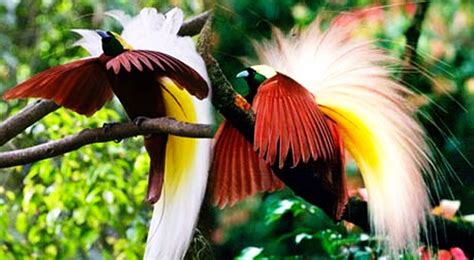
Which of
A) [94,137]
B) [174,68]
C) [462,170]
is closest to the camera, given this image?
[462,170]

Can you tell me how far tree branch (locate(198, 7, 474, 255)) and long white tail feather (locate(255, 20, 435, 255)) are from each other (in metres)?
0.01

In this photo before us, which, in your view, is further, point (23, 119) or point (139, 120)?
point (23, 119)

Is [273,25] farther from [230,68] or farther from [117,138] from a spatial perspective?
[117,138]

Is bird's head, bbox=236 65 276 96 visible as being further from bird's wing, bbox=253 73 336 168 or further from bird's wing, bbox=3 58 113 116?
bird's wing, bbox=3 58 113 116

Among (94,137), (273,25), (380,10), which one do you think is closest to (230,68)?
(273,25)

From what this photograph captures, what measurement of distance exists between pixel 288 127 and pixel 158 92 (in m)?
0.21

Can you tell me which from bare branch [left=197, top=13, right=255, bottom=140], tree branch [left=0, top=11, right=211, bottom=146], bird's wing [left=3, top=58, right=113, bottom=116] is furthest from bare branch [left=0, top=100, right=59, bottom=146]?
bare branch [left=197, top=13, right=255, bottom=140]

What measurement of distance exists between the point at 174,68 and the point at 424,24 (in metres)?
0.29

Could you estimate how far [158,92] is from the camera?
0.94 meters

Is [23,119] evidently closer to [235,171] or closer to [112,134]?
[112,134]

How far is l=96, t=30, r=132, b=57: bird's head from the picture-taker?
3.06 feet

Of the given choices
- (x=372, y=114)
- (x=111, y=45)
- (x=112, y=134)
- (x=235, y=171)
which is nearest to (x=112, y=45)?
(x=111, y=45)

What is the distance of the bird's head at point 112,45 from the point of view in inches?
36.7

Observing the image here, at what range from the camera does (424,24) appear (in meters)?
0.78
